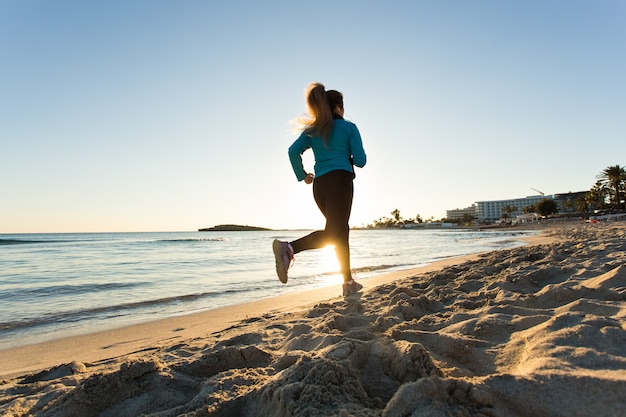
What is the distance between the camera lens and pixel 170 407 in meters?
1.49

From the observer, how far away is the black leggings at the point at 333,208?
364cm

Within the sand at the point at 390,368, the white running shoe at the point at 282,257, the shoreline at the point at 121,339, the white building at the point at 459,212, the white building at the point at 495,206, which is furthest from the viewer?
the white building at the point at 459,212

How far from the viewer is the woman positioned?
3621 millimetres

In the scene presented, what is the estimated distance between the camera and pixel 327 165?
3.66m

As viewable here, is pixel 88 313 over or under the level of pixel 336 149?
under

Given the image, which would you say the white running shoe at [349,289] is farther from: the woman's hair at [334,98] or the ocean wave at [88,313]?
the ocean wave at [88,313]

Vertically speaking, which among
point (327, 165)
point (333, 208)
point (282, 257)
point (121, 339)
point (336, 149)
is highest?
point (336, 149)

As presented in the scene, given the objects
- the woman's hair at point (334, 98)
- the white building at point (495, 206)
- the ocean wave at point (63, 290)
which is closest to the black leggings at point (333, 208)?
the woman's hair at point (334, 98)

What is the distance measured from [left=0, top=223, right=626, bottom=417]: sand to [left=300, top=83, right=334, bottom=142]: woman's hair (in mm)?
1647

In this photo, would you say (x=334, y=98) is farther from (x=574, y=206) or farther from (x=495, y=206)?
(x=495, y=206)

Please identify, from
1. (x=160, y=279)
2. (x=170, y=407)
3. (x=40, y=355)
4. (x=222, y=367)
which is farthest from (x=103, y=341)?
(x=160, y=279)

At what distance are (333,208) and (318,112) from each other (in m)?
0.93

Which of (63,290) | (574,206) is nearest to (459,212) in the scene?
(574,206)

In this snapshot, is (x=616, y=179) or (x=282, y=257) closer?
(x=282, y=257)
